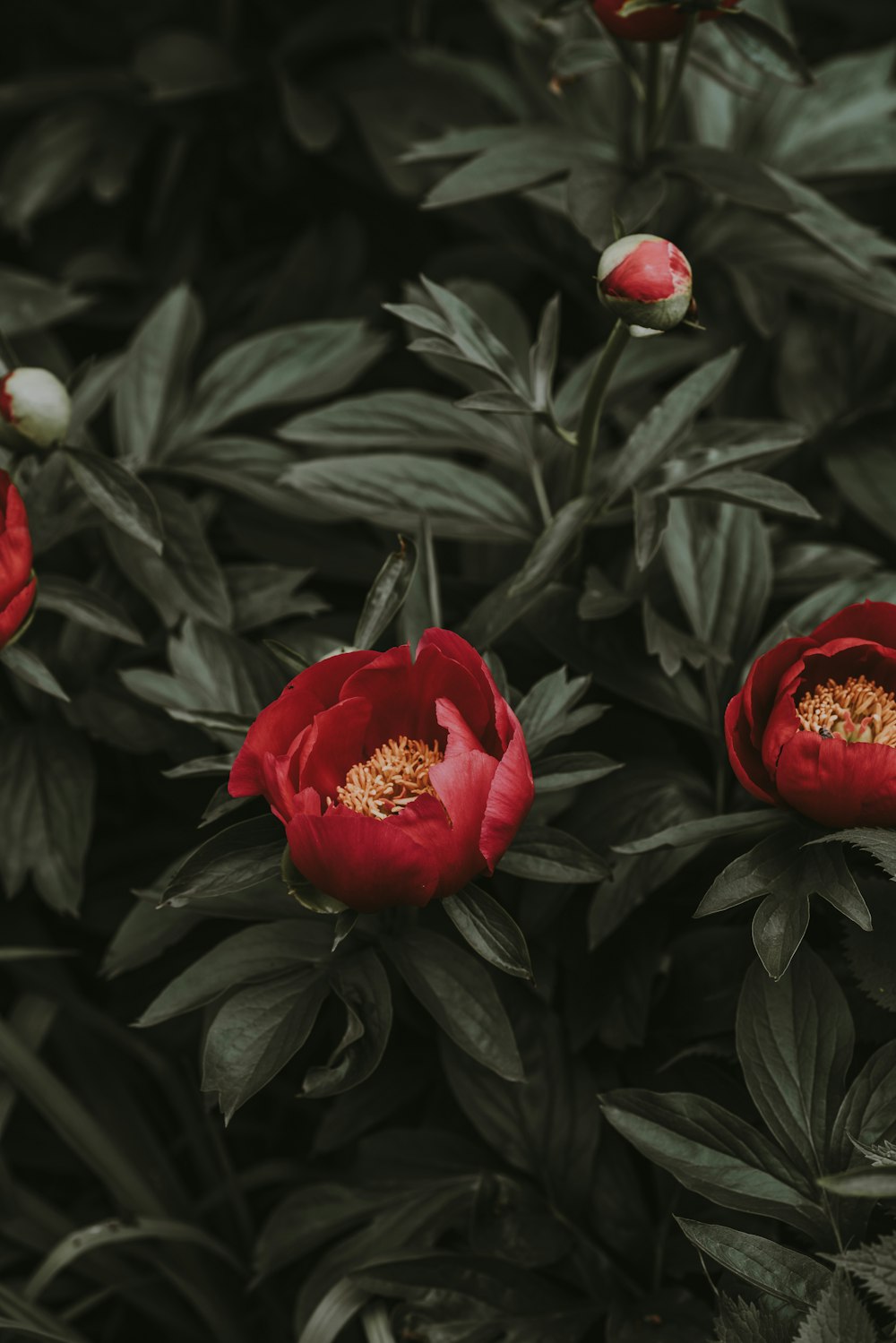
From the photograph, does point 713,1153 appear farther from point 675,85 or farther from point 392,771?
point 675,85

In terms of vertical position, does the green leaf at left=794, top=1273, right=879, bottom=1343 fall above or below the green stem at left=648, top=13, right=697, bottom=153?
below

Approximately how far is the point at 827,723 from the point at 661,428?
10.3 inches

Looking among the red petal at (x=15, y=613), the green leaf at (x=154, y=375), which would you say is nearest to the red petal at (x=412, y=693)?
the red petal at (x=15, y=613)

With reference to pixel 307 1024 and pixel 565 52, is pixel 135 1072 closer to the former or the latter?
pixel 307 1024

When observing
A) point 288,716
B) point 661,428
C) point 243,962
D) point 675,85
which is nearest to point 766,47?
point 675,85

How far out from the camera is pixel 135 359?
3.49 ft

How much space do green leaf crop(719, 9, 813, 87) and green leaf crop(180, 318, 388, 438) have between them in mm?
363

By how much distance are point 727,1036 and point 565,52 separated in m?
0.73

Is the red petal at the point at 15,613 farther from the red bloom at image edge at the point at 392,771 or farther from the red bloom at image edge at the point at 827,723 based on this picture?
the red bloom at image edge at the point at 827,723

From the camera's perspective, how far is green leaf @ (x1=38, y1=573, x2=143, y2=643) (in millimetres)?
838

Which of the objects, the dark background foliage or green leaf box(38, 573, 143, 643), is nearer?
the dark background foliage

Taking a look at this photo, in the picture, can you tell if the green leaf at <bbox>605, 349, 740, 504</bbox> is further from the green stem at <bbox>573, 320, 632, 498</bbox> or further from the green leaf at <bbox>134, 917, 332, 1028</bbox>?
the green leaf at <bbox>134, 917, 332, 1028</bbox>

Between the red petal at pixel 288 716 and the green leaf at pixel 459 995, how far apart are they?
0.50ft

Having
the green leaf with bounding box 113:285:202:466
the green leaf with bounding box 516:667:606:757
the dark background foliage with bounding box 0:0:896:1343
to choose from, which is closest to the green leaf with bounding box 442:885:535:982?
the dark background foliage with bounding box 0:0:896:1343
